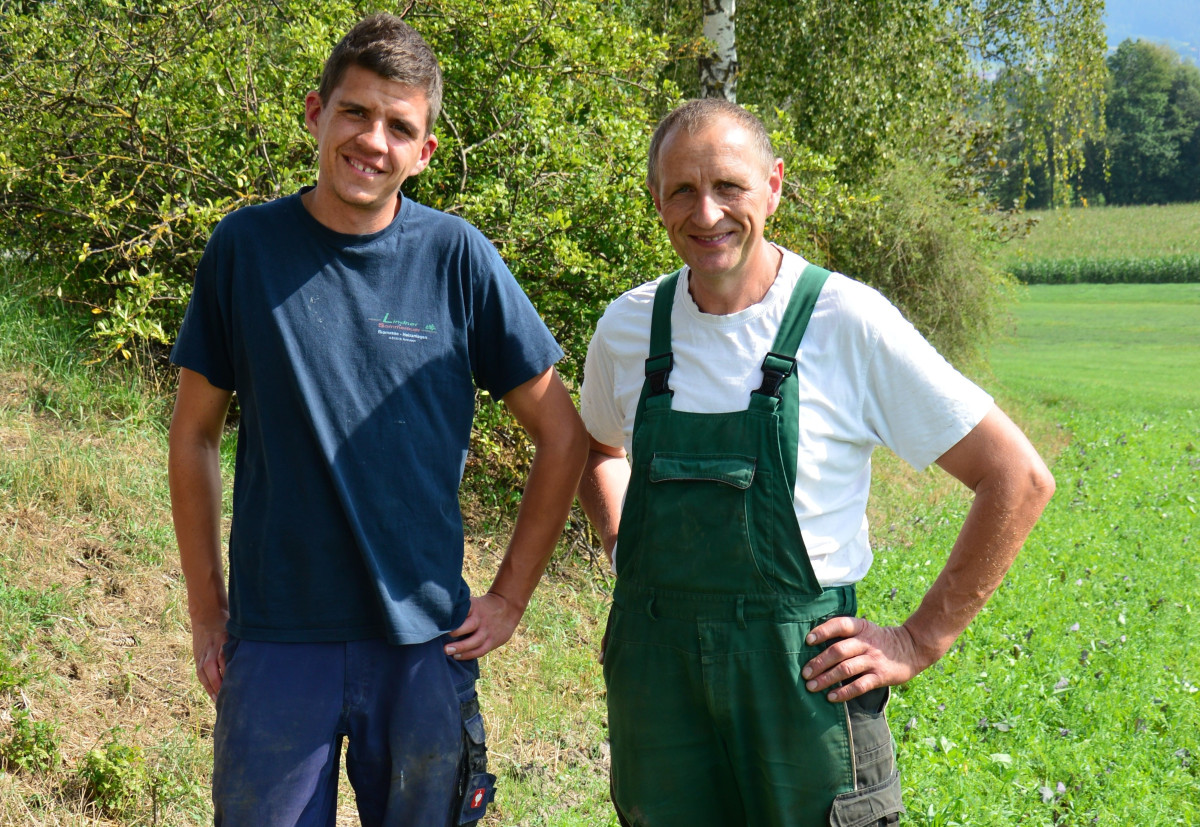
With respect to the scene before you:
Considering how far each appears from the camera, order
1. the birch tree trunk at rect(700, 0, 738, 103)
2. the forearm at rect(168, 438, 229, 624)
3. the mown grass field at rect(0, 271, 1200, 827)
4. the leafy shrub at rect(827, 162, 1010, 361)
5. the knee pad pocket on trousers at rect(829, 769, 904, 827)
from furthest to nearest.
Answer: the leafy shrub at rect(827, 162, 1010, 361)
the birch tree trunk at rect(700, 0, 738, 103)
the mown grass field at rect(0, 271, 1200, 827)
the forearm at rect(168, 438, 229, 624)
the knee pad pocket on trousers at rect(829, 769, 904, 827)

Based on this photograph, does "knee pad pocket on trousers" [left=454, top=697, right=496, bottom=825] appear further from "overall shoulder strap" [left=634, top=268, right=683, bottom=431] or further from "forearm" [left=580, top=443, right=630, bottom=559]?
"overall shoulder strap" [left=634, top=268, right=683, bottom=431]

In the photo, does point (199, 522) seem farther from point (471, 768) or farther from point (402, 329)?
point (471, 768)

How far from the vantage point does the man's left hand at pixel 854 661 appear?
2.16m

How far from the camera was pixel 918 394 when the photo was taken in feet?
7.14

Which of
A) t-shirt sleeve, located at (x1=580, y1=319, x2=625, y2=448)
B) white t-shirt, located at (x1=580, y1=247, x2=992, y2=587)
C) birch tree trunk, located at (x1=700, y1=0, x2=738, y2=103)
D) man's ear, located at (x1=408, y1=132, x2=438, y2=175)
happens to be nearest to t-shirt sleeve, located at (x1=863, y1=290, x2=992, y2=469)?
white t-shirt, located at (x1=580, y1=247, x2=992, y2=587)

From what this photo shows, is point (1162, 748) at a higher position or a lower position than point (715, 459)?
lower

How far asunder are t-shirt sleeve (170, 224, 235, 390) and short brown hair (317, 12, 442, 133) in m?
0.45

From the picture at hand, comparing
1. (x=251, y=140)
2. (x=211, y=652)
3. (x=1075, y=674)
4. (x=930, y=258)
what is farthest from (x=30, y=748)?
(x=930, y=258)

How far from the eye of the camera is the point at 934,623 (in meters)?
2.28

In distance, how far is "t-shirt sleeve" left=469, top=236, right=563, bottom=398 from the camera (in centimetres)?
234

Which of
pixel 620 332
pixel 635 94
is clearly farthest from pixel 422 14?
pixel 620 332

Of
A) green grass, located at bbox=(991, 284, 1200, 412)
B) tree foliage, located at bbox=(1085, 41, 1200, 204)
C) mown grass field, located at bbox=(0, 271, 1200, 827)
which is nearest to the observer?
mown grass field, located at bbox=(0, 271, 1200, 827)

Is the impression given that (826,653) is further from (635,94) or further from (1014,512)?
(635,94)

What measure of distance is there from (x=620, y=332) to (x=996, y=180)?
20206mm
